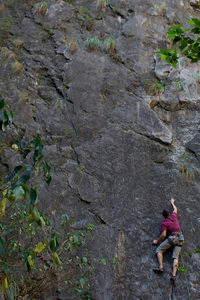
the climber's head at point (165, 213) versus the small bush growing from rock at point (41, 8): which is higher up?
the small bush growing from rock at point (41, 8)

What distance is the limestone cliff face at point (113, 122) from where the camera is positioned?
5.77m

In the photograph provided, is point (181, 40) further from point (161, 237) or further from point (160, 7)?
point (160, 7)

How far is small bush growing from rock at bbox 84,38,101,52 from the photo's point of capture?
8570mm

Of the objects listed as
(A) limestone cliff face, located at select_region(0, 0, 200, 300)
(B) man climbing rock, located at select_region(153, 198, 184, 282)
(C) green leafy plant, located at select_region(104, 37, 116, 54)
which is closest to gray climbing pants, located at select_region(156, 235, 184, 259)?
(B) man climbing rock, located at select_region(153, 198, 184, 282)

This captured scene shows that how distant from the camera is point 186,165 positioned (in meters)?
6.64

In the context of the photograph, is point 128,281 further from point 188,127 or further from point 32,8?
point 32,8

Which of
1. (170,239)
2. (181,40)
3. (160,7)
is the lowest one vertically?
(170,239)

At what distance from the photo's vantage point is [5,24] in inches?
352

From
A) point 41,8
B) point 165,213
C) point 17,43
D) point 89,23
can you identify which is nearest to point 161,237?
point 165,213

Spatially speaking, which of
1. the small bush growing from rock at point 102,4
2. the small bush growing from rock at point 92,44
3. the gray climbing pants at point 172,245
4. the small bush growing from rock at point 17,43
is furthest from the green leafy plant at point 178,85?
the small bush growing from rock at point 17,43

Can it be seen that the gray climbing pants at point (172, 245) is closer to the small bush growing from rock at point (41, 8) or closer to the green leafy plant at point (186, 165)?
the green leafy plant at point (186, 165)

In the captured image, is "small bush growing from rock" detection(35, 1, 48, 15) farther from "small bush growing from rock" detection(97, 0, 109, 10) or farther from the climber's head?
the climber's head

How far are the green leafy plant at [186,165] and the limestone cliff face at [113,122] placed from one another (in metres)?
0.02

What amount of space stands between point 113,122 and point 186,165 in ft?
6.26
